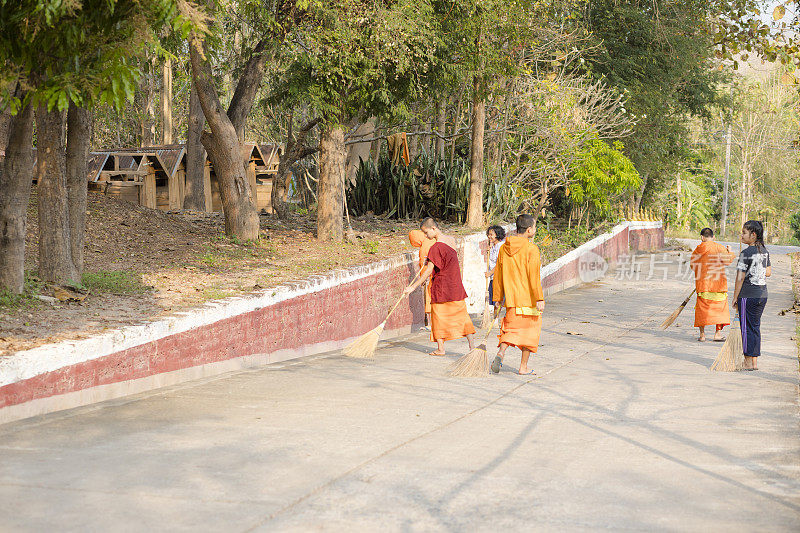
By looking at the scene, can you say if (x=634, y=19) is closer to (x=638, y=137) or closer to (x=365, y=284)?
(x=638, y=137)

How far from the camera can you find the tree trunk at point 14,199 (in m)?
8.81

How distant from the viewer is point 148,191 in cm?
2503

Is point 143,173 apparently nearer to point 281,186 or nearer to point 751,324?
point 281,186

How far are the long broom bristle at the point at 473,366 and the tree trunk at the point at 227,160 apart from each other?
5.93 m

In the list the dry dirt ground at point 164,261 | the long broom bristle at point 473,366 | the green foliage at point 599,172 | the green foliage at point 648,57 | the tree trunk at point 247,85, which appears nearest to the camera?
the dry dirt ground at point 164,261

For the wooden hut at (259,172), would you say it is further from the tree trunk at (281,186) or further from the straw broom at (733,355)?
the straw broom at (733,355)

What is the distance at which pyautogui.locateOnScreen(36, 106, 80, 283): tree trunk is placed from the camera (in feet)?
31.2

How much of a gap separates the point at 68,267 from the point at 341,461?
5362 mm

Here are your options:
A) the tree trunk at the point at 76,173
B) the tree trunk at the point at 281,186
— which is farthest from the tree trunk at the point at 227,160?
the tree trunk at the point at 76,173

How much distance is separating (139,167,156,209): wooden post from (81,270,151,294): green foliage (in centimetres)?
1363

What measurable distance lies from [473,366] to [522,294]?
0.98 m

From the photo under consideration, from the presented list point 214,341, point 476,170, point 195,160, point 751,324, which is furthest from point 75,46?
point 195,160

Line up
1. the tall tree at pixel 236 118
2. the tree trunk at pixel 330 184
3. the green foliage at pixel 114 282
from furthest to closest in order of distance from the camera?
the tree trunk at pixel 330 184
the tall tree at pixel 236 118
the green foliage at pixel 114 282

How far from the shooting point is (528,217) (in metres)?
9.73
